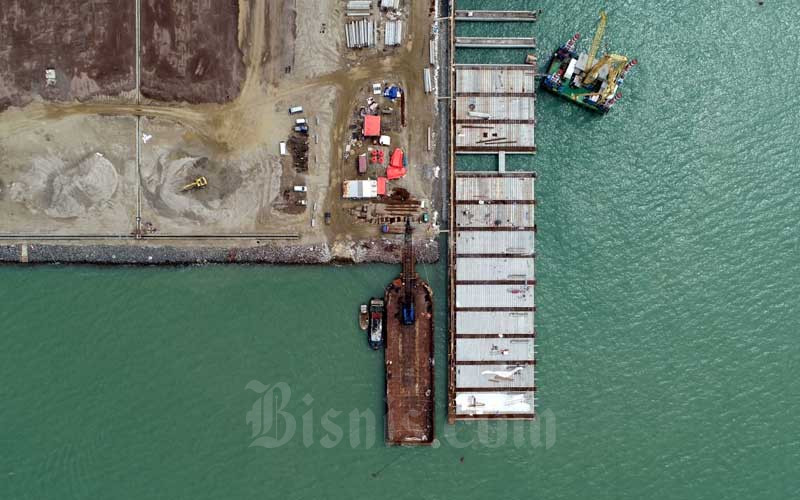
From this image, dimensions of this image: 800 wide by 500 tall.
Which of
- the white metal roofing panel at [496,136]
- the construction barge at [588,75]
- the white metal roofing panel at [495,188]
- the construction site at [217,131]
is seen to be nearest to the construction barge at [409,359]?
the construction site at [217,131]

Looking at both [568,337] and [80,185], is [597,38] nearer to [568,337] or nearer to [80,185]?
[568,337]

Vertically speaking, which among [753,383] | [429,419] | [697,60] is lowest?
[429,419]

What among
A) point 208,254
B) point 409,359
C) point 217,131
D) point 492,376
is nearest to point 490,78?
point 217,131

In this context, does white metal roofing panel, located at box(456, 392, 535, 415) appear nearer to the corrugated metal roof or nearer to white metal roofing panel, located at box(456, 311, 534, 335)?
white metal roofing panel, located at box(456, 311, 534, 335)

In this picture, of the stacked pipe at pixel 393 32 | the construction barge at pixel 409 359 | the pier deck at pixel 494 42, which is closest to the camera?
the construction barge at pixel 409 359

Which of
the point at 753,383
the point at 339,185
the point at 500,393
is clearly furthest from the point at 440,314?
the point at 753,383

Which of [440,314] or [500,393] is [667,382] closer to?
[500,393]

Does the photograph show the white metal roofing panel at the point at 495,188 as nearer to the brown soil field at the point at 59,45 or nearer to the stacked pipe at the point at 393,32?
the stacked pipe at the point at 393,32
